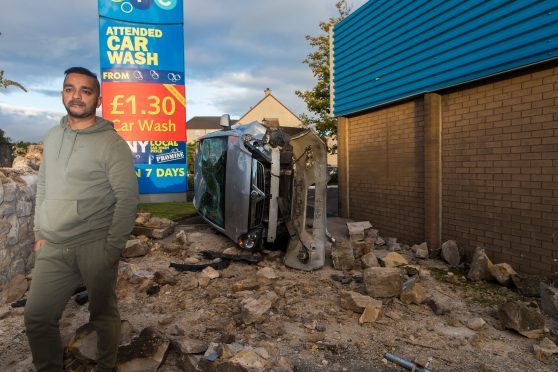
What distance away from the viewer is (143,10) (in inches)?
457

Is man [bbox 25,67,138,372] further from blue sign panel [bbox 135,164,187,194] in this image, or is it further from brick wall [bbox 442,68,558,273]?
blue sign panel [bbox 135,164,187,194]

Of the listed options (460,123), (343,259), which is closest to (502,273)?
(343,259)

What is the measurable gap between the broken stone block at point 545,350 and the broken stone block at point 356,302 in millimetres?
1421

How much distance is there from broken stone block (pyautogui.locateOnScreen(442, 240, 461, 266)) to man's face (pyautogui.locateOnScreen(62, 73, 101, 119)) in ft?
19.1

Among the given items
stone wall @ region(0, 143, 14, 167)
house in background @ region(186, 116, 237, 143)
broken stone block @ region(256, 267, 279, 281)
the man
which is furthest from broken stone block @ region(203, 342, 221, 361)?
house in background @ region(186, 116, 237, 143)

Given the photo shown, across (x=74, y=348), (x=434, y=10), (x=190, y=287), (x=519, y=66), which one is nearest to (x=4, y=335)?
(x=74, y=348)

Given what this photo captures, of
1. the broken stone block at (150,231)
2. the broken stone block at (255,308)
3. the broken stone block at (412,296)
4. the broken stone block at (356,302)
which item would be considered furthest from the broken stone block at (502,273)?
the broken stone block at (150,231)

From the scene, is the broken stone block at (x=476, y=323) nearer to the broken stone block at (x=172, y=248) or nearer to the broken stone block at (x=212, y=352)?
the broken stone block at (x=212, y=352)

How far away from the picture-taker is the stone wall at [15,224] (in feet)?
14.9

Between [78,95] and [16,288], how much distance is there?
3162 millimetres

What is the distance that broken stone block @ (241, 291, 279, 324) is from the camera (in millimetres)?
3787

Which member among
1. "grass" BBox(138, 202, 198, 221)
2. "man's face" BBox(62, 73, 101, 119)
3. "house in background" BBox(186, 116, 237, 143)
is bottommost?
"grass" BBox(138, 202, 198, 221)

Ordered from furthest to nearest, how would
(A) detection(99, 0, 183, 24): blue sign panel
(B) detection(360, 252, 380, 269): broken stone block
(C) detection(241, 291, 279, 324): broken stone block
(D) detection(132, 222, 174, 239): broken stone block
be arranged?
(A) detection(99, 0, 183, 24): blue sign panel, (D) detection(132, 222, 174, 239): broken stone block, (B) detection(360, 252, 380, 269): broken stone block, (C) detection(241, 291, 279, 324): broken stone block

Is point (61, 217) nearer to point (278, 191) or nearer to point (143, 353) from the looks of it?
point (143, 353)
